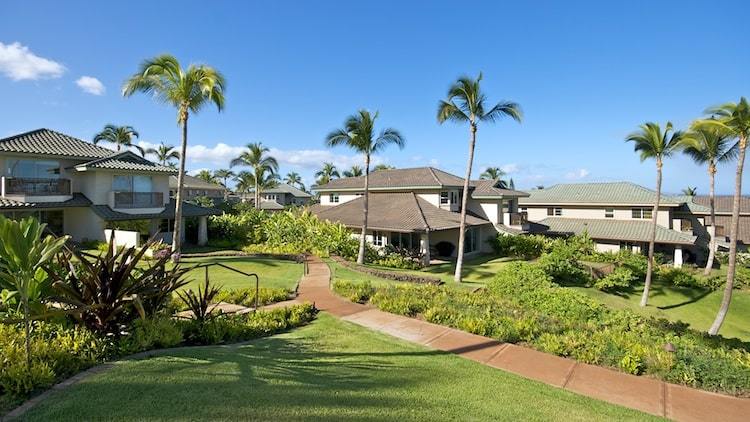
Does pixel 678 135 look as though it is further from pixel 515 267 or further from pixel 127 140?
pixel 127 140

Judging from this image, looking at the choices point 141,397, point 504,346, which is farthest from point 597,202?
point 141,397

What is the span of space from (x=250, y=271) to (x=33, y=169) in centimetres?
1513

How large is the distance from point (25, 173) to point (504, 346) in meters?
26.5

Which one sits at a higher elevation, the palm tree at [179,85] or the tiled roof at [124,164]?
the palm tree at [179,85]

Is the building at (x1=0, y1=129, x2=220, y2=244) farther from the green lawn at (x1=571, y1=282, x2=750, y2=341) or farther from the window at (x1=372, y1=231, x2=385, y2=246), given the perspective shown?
the green lawn at (x1=571, y1=282, x2=750, y2=341)

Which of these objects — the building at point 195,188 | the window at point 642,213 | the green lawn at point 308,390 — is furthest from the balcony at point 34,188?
the window at point 642,213

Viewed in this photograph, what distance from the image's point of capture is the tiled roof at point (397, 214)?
2570 centimetres

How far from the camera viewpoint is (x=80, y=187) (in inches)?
930

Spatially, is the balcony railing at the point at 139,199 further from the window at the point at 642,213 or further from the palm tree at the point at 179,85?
the window at the point at 642,213

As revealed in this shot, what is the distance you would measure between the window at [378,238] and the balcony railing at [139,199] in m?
14.2

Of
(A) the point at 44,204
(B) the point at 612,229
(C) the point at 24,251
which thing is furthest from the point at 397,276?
(B) the point at 612,229

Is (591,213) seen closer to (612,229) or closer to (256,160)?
(612,229)

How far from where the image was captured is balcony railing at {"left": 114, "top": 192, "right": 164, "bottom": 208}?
23484mm

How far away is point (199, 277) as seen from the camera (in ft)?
52.6
